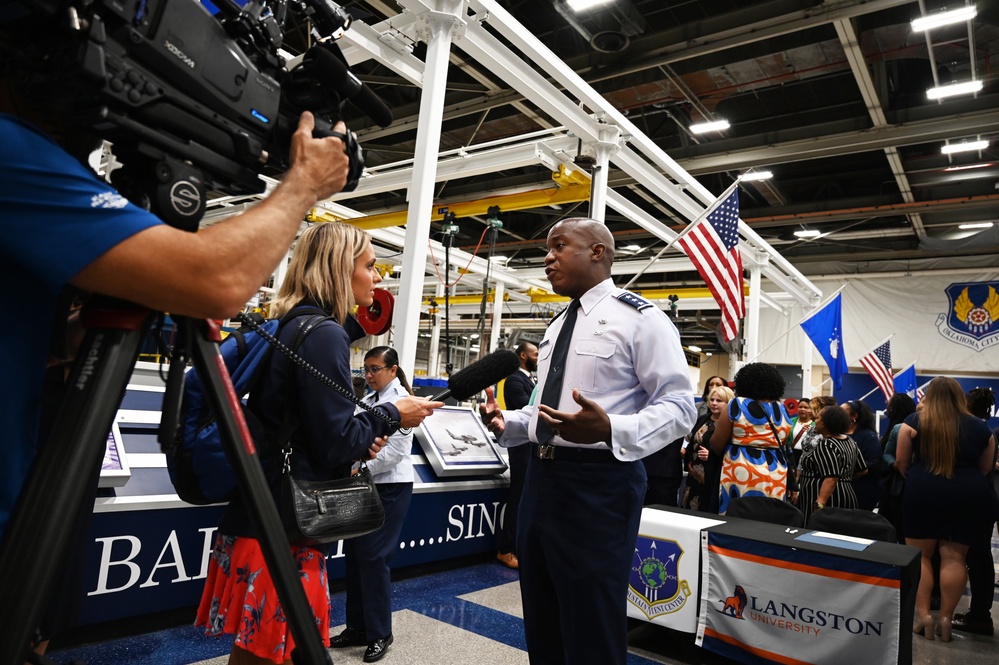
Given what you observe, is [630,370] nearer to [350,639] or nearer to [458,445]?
[350,639]

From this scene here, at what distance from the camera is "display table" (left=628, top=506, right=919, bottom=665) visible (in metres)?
2.62

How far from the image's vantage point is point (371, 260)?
2.00 metres

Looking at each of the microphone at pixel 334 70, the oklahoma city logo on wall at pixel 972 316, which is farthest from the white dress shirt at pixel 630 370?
the oklahoma city logo on wall at pixel 972 316

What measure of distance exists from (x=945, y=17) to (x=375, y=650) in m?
7.12

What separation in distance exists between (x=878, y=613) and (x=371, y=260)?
247 centimetres

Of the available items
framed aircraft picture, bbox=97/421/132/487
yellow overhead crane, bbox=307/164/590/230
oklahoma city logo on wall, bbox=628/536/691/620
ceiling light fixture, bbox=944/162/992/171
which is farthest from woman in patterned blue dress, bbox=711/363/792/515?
ceiling light fixture, bbox=944/162/992/171

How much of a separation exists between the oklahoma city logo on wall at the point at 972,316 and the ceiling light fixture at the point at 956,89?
8.29m

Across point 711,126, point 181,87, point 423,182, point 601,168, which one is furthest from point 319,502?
point 711,126

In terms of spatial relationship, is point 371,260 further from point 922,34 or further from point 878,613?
point 922,34

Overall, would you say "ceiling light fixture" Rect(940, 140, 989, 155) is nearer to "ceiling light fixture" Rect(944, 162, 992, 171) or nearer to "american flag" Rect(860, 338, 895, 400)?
"ceiling light fixture" Rect(944, 162, 992, 171)

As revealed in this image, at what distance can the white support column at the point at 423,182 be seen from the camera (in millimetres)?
3703

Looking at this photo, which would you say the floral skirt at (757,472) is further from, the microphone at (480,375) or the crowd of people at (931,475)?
the microphone at (480,375)

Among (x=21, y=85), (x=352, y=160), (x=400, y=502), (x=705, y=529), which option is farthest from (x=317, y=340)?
(x=705, y=529)

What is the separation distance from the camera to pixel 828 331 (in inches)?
346
